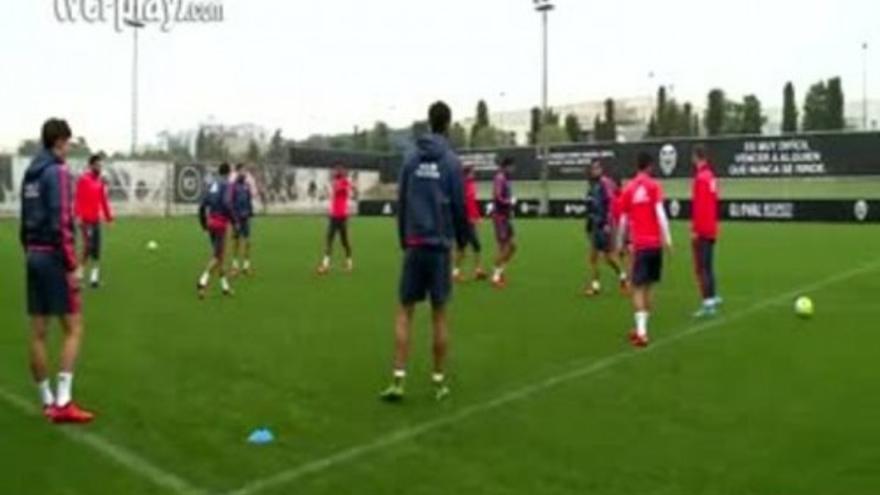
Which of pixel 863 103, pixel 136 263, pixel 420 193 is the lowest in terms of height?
pixel 136 263

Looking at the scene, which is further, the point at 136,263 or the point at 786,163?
the point at 786,163

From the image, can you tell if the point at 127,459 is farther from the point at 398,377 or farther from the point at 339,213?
the point at 339,213

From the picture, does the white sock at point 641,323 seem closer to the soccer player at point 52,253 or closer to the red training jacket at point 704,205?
the red training jacket at point 704,205

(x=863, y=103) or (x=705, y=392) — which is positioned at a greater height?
(x=863, y=103)

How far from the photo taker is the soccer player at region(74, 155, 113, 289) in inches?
789

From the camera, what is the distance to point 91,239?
20.3 metres

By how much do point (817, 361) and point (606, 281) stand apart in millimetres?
8941

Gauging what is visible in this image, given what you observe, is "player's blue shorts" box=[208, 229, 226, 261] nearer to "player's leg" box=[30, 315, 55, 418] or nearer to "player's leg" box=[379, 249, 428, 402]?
"player's leg" box=[379, 249, 428, 402]

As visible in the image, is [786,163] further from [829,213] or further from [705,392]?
[705,392]

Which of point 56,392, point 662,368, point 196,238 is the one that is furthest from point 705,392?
point 196,238

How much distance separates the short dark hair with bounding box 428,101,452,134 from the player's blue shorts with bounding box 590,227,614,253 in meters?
9.19

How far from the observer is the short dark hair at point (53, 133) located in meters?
8.95

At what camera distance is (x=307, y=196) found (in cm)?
6956

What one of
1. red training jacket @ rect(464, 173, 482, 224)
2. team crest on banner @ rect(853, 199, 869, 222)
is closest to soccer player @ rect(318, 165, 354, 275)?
red training jacket @ rect(464, 173, 482, 224)
